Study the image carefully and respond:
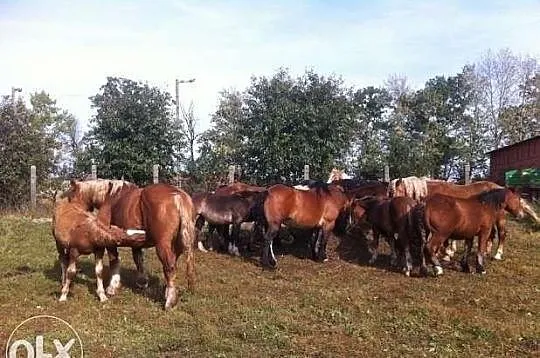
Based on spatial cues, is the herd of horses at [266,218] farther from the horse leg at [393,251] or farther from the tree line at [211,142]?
the tree line at [211,142]

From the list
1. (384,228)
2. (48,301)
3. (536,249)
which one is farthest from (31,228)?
(536,249)

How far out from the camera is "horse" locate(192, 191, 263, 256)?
12609mm

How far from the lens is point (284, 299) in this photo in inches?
338

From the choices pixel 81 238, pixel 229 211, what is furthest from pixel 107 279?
pixel 229 211

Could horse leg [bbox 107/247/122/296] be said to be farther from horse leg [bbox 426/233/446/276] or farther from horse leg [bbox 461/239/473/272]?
horse leg [bbox 461/239/473/272]

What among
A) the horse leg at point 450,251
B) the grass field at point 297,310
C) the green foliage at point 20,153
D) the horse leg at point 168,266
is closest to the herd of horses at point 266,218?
the horse leg at point 168,266

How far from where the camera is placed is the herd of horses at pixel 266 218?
840cm

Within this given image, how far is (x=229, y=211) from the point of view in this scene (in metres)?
12.6

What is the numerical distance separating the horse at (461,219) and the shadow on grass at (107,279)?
176 inches

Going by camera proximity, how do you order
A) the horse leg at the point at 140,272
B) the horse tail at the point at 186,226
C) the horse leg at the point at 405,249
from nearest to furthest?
the horse tail at the point at 186,226, the horse leg at the point at 140,272, the horse leg at the point at 405,249

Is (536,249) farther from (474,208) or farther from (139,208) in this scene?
(139,208)

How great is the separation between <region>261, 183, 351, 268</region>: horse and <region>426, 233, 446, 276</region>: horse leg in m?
2.22

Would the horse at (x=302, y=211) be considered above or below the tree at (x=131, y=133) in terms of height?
below

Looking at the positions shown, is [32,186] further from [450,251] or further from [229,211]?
[450,251]
